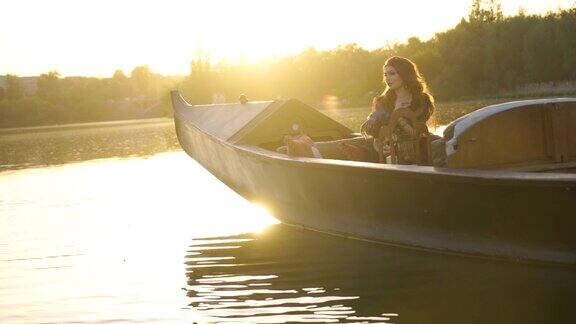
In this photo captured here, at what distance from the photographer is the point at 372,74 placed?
97250 mm

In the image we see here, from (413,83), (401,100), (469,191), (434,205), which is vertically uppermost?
(413,83)

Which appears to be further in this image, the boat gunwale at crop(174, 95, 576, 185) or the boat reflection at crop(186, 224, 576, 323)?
the boat gunwale at crop(174, 95, 576, 185)

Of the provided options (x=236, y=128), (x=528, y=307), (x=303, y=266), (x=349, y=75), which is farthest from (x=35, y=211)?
(x=349, y=75)

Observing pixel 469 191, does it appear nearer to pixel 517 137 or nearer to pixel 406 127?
pixel 517 137

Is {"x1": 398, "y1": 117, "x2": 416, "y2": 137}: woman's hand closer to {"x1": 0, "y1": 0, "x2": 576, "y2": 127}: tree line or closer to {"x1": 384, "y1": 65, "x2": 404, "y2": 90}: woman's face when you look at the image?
{"x1": 384, "y1": 65, "x2": 404, "y2": 90}: woman's face

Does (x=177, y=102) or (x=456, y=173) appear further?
(x=177, y=102)

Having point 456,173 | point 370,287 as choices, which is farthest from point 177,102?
point 456,173

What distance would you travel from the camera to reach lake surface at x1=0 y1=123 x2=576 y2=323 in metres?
6.25

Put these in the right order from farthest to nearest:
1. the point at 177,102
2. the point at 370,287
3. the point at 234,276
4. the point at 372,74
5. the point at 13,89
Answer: the point at 13,89 < the point at 372,74 < the point at 177,102 < the point at 234,276 < the point at 370,287

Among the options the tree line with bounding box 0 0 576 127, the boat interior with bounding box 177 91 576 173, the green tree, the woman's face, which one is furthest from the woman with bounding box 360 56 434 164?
the green tree

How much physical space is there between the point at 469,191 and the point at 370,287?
963mm

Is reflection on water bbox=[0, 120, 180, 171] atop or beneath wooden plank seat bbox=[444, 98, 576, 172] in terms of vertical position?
beneath

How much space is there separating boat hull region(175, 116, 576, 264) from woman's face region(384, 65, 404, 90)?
89cm

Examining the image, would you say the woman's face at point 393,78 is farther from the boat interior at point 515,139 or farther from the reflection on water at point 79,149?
the reflection on water at point 79,149
